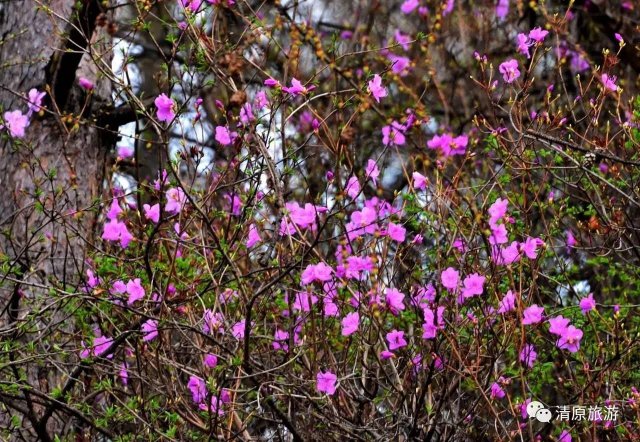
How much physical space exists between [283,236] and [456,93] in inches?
199

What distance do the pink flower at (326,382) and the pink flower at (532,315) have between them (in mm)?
648

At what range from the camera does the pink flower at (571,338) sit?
331 centimetres

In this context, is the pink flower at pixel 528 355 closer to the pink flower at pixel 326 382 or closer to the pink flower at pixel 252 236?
the pink flower at pixel 326 382

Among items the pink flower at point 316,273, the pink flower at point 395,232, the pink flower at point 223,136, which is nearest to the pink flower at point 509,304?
the pink flower at point 395,232

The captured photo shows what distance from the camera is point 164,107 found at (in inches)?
125

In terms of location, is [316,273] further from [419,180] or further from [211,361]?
[419,180]

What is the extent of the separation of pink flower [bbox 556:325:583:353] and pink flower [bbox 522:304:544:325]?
21 centimetres

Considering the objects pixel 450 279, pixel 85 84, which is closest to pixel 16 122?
pixel 85 84

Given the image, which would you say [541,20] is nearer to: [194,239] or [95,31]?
[95,31]

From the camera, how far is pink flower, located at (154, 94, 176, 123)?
3137 millimetres

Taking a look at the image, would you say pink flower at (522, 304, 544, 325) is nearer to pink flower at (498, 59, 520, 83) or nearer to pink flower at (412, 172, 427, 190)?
pink flower at (412, 172, 427, 190)

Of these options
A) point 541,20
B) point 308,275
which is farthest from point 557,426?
point 541,20

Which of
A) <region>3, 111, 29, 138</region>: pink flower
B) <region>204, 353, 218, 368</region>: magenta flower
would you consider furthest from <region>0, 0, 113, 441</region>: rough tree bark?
<region>204, 353, 218, 368</region>: magenta flower

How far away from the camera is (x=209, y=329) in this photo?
3.31 metres
